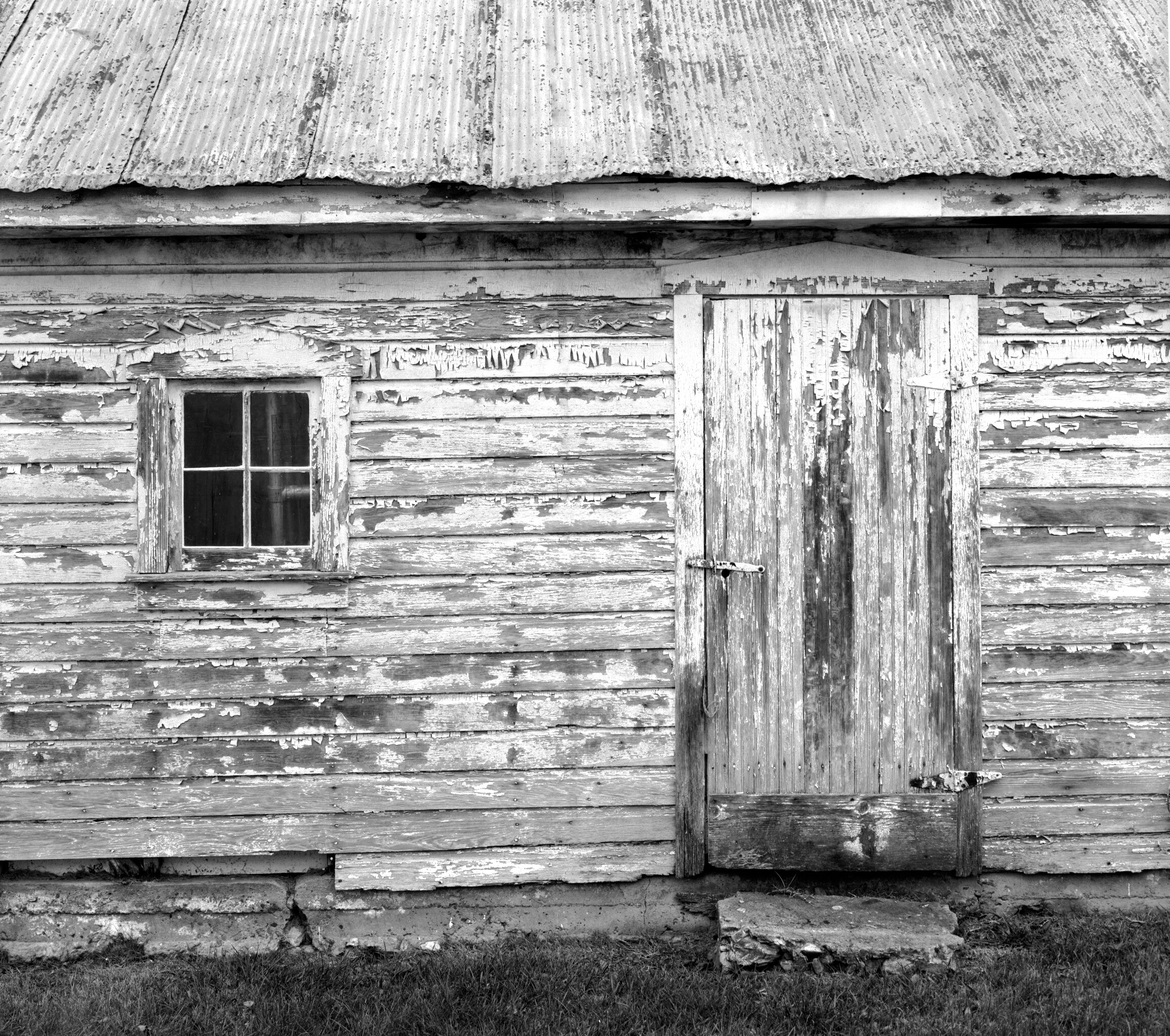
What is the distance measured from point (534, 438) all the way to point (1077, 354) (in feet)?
7.31

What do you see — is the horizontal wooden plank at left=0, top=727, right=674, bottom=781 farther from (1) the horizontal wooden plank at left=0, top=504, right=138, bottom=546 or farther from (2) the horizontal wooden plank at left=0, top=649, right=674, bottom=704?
(1) the horizontal wooden plank at left=0, top=504, right=138, bottom=546

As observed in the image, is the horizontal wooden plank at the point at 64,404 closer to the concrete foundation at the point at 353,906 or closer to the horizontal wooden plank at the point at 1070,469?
the concrete foundation at the point at 353,906

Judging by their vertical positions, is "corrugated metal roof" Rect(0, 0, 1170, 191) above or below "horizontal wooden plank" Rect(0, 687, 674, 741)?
above

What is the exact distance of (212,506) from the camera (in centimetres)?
427

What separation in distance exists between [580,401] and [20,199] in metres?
2.22

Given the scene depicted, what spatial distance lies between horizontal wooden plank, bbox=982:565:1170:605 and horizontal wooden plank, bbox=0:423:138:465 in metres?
3.52

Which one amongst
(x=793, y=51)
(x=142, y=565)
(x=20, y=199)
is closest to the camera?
(x=20, y=199)

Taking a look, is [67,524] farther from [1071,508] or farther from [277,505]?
[1071,508]

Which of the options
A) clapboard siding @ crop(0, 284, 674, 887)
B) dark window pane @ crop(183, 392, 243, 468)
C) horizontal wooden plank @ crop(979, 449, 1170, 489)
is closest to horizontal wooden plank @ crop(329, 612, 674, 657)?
clapboard siding @ crop(0, 284, 674, 887)

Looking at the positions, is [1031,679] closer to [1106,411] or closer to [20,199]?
[1106,411]

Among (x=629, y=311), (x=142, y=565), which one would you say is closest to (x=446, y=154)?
(x=629, y=311)

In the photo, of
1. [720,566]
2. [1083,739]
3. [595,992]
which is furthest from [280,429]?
[1083,739]

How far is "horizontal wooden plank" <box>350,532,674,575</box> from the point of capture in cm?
427

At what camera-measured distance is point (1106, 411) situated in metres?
4.30
